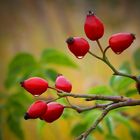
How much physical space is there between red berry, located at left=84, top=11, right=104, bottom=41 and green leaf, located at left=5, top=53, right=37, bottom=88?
2.37ft

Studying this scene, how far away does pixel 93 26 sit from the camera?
0.70m

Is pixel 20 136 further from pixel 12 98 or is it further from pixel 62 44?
pixel 62 44

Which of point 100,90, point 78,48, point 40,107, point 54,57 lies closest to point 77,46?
point 78,48

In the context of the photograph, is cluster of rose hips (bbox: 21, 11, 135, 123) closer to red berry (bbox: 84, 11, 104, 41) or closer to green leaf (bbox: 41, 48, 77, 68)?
red berry (bbox: 84, 11, 104, 41)

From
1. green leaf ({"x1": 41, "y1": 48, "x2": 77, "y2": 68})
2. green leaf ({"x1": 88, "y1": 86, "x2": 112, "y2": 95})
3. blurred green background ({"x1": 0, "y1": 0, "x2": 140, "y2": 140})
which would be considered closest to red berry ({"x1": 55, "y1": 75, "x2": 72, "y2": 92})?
green leaf ({"x1": 88, "y1": 86, "x2": 112, "y2": 95})

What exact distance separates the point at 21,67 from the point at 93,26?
794 millimetres

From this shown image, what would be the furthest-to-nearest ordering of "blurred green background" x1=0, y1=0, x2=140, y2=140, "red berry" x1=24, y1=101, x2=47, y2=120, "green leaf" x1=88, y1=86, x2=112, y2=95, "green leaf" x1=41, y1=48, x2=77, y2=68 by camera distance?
"blurred green background" x1=0, y1=0, x2=140, y2=140 < "green leaf" x1=41, y1=48, x2=77, y2=68 < "green leaf" x1=88, y1=86, x2=112, y2=95 < "red berry" x1=24, y1=101, x2=47, y2=120

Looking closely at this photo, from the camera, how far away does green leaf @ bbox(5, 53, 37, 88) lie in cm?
143

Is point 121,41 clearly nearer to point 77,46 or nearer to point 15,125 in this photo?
point 77,46

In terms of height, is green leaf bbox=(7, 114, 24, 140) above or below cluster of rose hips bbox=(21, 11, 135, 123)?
below

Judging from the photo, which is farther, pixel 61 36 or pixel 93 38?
pixel 61 36

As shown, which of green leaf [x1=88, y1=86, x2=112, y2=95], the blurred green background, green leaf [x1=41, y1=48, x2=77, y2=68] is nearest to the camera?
green leaf [x1=88, y1=86, x2=112, y2=95]

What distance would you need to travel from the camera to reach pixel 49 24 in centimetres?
231

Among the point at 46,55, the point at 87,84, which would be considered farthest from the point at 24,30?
the point at 46,55
